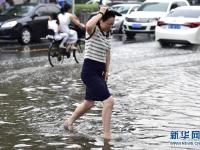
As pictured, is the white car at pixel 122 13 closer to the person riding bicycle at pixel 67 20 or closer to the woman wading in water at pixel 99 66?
the person riding bicycle at pixel 67 20

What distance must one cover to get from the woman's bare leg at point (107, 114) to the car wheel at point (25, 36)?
15162 mm

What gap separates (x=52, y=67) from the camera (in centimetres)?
1591

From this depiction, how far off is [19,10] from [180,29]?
22.5ft

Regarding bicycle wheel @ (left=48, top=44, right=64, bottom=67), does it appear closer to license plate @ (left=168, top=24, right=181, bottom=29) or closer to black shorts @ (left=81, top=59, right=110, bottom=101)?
license plate @ (left=168, top=24, right=181, bottom=29)

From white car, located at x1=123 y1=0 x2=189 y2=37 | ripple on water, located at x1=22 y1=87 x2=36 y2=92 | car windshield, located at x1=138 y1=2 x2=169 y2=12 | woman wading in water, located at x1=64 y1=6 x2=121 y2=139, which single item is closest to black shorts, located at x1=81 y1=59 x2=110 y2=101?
woman wading in water, located at x1=64 y1=6 x2=121 y2=139

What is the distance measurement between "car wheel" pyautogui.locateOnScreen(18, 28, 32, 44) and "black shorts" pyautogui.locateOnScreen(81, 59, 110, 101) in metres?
15.0

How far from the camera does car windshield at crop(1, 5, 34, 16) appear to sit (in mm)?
23372

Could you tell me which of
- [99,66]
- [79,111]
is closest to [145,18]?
[79,111]

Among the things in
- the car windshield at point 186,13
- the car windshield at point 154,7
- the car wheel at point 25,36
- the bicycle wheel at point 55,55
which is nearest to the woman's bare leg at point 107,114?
the bicycle wheel at point 55,55

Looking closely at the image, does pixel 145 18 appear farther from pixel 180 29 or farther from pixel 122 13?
pixel 180 29

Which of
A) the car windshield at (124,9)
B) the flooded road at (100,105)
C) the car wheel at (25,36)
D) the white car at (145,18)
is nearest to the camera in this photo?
the flooded road at (100,105)

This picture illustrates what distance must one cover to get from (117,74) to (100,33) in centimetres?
666

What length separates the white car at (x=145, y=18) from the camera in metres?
26.3

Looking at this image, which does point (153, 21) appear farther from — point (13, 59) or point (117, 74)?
point (117, 74)
